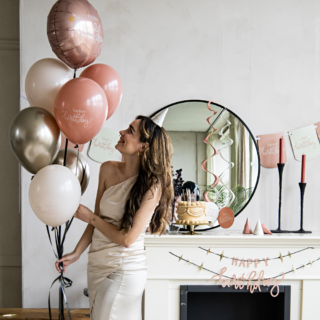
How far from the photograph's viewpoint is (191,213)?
78.0 inches

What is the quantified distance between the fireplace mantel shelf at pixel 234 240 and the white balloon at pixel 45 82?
104cm

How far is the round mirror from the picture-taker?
2.26m

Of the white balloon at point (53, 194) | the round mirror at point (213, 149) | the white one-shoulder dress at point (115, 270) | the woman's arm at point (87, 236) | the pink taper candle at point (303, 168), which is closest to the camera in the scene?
the white balloon at point (53, 194)

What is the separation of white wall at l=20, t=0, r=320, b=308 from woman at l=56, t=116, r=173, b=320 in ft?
2.90

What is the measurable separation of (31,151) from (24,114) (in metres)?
0.14

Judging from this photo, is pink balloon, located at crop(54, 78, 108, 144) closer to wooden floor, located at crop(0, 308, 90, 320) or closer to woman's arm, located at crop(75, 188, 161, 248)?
woman's arm, located at crop(75, 188, 161, 248)

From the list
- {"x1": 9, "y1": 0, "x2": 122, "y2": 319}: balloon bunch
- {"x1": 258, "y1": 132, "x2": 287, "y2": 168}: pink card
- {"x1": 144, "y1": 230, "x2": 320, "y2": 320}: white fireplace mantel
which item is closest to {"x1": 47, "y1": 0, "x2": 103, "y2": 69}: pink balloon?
{"x1": 9, "y1": 0, "x2": 122, "y2": 319}: balloon bunch

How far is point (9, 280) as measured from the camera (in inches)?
102

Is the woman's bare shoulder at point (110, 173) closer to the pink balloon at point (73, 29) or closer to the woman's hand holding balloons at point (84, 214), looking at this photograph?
the woman's hand holding balloons at point (84, 214)

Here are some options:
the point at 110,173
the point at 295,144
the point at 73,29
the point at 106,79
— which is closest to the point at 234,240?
the point at 295,144

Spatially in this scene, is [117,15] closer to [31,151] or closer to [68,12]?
[68,12]

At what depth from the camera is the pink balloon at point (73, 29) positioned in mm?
1229

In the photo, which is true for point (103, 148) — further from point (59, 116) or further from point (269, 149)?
point (269, 149)

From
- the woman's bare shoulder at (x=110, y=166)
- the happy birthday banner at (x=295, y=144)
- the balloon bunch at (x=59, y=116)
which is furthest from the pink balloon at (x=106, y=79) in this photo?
the happy birthday banner at (x=295, y=144)
